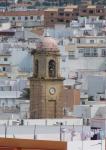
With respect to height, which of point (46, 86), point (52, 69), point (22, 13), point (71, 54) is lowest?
point (22, 13)

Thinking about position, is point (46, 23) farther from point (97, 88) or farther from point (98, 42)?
point (97, 88)

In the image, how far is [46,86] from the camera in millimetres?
40625

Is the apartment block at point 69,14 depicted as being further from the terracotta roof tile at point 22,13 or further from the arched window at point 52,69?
the arched window at point 52,69

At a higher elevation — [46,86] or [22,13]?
[46,86]

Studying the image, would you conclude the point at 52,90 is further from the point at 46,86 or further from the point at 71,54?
the point at 71,54

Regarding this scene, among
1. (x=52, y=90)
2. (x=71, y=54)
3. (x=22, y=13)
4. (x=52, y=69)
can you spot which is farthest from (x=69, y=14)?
(x=52, y=90)

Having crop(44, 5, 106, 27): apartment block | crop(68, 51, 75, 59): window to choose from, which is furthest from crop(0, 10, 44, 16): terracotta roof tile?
crop(68, 51, 75, 59): window

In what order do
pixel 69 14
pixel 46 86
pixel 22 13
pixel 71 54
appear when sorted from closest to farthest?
1. pixel 46 86
2. pixel 71 54
3. pixel 69 14
4. pixel 22 13

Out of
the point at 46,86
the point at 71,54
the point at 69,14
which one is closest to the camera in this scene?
the point at 46,86

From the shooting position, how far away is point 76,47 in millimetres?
72438

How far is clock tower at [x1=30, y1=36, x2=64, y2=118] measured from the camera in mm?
40656

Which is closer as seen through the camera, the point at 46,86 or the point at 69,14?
the point at 46,86

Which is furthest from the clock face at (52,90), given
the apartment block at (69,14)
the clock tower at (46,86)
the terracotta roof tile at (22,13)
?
the terracotta roof tile at (22,13)

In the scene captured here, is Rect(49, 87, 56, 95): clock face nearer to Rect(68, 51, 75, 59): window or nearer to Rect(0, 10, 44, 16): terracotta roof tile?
Rect(68, 51, 75, 59): window
